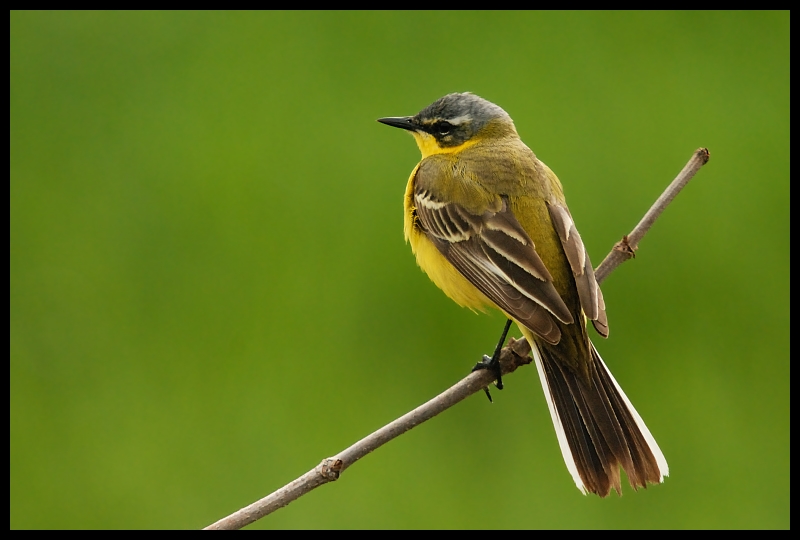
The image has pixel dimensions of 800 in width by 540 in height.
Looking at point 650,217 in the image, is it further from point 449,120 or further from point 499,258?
point 449,120

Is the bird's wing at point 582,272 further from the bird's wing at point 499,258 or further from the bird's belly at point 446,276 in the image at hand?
the bird's belly at point 446,276

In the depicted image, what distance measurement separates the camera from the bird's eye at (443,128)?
6.52m

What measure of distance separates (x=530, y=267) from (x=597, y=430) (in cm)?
86

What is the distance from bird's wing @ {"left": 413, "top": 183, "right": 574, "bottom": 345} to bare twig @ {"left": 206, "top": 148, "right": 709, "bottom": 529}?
340 mm

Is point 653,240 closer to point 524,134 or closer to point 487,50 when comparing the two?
point 524,134

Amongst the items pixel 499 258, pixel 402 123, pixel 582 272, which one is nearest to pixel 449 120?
pixel 402 123

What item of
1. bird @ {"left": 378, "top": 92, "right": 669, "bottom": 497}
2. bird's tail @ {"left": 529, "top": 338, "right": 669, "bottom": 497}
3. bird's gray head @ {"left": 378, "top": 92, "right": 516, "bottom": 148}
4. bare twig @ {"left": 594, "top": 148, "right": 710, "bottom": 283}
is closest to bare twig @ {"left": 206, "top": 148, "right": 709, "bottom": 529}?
bare twig @ {"left": 594, "top": 148, "right": 710, "bottom": 283}

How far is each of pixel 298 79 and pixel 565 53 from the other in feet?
6.93

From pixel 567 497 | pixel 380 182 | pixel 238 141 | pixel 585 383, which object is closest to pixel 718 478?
pixel 567 497

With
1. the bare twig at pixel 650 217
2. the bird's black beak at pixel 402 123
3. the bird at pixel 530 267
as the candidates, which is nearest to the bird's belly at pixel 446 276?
the bird at pixel 530 267

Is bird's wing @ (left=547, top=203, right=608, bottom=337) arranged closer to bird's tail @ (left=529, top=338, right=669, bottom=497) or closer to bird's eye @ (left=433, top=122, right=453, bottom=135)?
bird's tail @ (left=529, top=338, right=669, bottom=497)

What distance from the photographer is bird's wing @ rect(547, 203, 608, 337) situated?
16.8 ft

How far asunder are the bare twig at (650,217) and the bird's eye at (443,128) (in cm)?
156

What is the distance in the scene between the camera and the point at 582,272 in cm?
528
